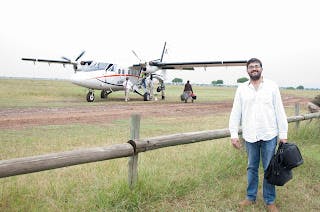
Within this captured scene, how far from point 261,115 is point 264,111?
0.06 meters

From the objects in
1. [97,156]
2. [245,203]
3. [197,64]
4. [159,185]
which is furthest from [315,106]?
[197,64]

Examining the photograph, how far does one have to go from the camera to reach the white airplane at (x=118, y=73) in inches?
985

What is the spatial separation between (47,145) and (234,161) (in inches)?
175

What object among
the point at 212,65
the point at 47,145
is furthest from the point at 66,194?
the point at 212,65

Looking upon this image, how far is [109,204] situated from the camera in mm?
4062

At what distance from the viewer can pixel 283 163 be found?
4102mm

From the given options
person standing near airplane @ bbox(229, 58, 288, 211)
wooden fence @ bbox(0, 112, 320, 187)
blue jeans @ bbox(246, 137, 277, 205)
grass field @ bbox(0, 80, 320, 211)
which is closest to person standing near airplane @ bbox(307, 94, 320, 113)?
grass field @ bbox(0, 80, 320, 211)

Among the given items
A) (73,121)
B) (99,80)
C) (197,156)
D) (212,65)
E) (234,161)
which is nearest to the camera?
(234,161)

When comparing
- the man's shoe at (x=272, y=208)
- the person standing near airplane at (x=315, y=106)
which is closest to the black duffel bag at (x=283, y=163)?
the man's shoe at (x=272, y=208)

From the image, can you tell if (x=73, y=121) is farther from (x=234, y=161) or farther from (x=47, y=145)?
(x=234, y=161)

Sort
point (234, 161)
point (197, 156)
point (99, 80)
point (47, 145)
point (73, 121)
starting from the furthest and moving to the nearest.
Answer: point (99, 80) → point (73, 121) → point (47, 145) → point (197, 156) → point (234, 161)

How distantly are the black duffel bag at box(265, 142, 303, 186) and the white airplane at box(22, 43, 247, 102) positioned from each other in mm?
21572

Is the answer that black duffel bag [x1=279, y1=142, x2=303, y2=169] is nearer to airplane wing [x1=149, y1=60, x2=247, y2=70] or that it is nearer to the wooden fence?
the wooden fence

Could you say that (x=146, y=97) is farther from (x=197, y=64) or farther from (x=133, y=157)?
(x=133, y=157)
